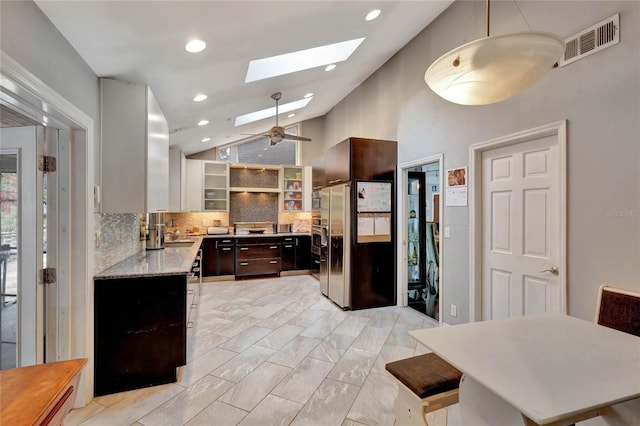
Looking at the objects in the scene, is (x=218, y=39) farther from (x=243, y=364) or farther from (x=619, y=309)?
(x=619, y=309)

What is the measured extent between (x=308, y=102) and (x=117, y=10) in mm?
4033

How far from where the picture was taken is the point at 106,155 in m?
2.33

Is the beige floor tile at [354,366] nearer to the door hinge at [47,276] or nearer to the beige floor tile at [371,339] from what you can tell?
the beige floor tile at [371,339]

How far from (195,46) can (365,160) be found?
260cm

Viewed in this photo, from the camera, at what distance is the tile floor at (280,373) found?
78.4 inches

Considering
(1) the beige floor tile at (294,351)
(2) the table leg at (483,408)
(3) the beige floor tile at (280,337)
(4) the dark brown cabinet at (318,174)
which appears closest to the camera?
(2) the table leg at (483,408)

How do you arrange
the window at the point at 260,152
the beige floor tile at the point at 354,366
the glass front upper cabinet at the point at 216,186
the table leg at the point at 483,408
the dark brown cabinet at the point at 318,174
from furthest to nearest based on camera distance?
the window at the point at 260,152, the glass front upper cabinet at the point at 216,186, the dark brown cabinet at the point at 318,174, the beige floor tile at the point at 354,366, the table leg at the point at 483,408

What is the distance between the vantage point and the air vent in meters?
1.97

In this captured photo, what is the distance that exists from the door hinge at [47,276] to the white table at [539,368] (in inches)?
93.3

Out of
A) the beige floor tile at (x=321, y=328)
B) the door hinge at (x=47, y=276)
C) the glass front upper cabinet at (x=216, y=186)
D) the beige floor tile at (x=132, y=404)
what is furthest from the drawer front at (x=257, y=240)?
the door hinge at (x=47, y=276)

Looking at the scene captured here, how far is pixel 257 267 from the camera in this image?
5.96 metres

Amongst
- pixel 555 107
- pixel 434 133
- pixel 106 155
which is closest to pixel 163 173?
pixel 106 155

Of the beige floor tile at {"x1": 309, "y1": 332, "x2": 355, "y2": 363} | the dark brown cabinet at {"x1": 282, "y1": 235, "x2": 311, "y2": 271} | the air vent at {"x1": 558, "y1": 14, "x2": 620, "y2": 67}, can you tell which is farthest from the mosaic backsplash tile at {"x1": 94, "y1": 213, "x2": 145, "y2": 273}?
the air vent at {"x1": 558, "y1": 14, "x2": 620, "y2": 67}

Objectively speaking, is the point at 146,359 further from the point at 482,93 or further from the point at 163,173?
the point at 482,93
